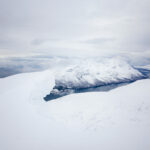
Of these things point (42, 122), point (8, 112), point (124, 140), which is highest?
point (8, 112)

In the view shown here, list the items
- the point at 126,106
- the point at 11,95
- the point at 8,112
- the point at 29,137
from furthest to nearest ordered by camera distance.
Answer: the point at 11,95
the point at 126,106
the point at 8,112
the point at 29,137

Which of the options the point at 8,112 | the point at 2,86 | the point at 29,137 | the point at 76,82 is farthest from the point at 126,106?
the point at 76,82

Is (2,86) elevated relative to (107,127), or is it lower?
elevated

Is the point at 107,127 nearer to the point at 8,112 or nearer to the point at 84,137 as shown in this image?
the point at 84,137

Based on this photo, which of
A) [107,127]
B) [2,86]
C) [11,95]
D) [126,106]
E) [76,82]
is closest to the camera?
[107,127]

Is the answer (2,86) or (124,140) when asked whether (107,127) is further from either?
(2,86)

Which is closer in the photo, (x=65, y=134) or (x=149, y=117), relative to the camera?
(x=65, y=134)

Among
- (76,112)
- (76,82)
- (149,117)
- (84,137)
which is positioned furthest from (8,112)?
(76,82)
